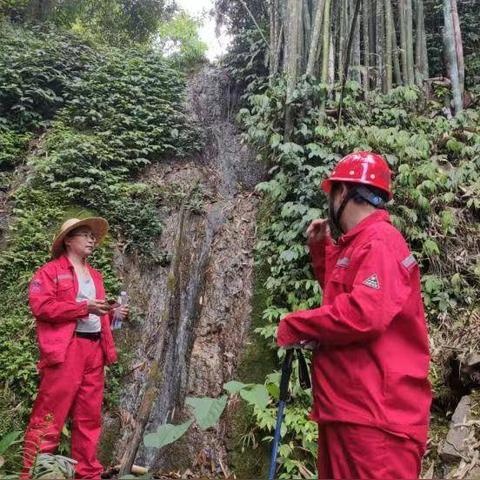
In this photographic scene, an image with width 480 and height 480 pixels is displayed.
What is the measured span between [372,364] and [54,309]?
251 cm

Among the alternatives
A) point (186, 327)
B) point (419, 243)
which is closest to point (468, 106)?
point (419, 243)

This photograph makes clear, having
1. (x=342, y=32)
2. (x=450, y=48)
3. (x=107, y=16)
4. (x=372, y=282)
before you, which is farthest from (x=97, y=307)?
(x=107, y=16)

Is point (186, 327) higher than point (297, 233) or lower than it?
lower

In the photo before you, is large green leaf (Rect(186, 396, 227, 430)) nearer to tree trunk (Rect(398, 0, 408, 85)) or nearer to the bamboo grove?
the bamboo grove

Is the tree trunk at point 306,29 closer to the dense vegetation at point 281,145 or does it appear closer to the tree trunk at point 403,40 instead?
the dense vegetation at point 281,145

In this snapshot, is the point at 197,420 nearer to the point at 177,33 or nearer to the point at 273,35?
the point at 273,35

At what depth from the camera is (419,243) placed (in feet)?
18.4

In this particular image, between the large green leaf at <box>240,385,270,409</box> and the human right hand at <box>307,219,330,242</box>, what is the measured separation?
1069mm

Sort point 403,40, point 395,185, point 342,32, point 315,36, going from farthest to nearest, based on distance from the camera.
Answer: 1. point 403,40
2. point 342,32
3. point 315,36
4. point 395,185

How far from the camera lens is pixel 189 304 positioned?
5.95m

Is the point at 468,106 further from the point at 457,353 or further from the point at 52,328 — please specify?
the point at 52,328

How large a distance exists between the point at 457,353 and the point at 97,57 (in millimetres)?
9254

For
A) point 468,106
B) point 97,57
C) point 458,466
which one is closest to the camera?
point 458,466

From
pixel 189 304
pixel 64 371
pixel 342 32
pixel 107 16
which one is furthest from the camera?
pixel 107 16
